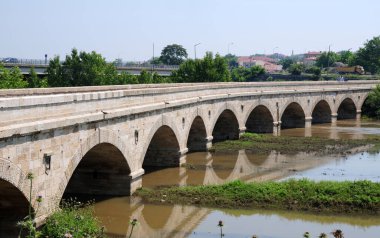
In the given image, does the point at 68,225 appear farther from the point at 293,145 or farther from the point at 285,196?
the point at 293,145

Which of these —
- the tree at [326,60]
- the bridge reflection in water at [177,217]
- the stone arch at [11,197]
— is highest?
the tree at [326,60]

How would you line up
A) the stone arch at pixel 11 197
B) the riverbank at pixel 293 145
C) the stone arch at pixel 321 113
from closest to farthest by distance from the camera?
the stone arch at pixel 11 197
the riverbank at pixel 293 145
the stone arch at pixel 321 113

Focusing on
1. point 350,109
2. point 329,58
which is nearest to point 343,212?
point 350,109

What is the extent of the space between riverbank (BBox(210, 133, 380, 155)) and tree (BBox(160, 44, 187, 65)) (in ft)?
307

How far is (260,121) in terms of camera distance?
50531 mm

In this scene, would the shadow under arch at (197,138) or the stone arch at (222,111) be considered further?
the stone arch at (222,111)

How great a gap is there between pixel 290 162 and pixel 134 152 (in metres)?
13.4

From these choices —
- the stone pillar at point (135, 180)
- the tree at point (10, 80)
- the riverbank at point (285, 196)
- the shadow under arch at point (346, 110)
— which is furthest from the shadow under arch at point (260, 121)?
the stone pillar at point (135, 180)

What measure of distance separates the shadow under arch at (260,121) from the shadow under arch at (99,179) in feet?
87.2

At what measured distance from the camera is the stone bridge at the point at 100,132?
52.0 ft

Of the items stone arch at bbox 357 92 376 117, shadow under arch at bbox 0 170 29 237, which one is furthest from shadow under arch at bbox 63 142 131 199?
stone arch at bbox 357 92 376 117

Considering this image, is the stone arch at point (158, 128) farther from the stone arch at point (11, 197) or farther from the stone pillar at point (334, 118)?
the stone pillar at point (334, 118)

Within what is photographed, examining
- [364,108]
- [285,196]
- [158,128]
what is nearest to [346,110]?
[364,108]

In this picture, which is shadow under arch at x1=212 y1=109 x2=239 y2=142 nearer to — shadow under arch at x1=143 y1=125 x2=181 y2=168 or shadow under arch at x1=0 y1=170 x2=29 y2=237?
shadow under arch at x1=143 y1=125 x2=181 y2=168
